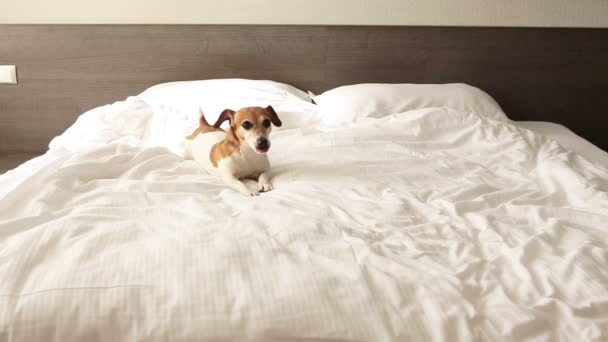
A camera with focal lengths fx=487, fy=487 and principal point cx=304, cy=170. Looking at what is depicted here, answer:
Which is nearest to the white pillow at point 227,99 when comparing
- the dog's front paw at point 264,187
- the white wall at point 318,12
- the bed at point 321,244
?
the bed at point 321,244

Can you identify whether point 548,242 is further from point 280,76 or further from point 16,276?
point 280,76

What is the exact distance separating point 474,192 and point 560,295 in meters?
0.48

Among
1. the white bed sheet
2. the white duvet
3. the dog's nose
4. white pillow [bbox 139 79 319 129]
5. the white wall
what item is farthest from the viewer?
the white wall

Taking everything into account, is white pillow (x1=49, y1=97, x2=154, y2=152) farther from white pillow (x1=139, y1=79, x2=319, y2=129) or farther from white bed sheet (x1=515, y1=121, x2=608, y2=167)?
white bed sheet (x1=515, y1=121, x2=608, y2=167)

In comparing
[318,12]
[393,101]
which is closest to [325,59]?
[318,12]

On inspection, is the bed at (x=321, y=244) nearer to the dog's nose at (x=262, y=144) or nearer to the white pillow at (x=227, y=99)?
the dog's nose at (x=262, y=144)

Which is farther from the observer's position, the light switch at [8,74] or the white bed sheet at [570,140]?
the light switch at [8,74]

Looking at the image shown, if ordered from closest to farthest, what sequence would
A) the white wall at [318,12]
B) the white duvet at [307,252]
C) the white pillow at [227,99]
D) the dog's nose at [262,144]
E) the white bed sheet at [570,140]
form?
1. the white duvet at [307,252]
2. the dog's nose at [262,144]
3. the white bed sheet at [570,140]
4. the white pillow at [227,99]
5. the white wall at [318,12]

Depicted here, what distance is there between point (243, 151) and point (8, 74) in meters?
1.65

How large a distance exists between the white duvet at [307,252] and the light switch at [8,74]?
1.19m

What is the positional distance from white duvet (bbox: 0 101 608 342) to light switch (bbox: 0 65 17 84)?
1187 mm

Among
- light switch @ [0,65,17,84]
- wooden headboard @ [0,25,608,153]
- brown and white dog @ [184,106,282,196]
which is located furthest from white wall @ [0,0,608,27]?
brown and white dog @ [184,106,282,196]

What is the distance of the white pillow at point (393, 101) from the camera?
1917 mm

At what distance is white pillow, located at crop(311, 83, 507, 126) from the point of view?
1.92 meters
